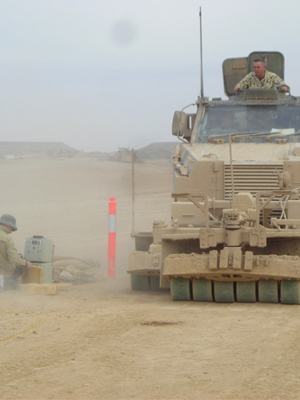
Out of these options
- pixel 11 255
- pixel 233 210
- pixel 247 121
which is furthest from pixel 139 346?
pixel 247 121

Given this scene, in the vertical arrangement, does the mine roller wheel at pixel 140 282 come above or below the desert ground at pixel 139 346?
above

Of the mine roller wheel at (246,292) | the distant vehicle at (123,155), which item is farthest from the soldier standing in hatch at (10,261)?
the distant vehicle at (123,155)

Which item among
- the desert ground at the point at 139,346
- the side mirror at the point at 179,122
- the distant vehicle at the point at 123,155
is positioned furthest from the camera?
the distant vehicle at the point at 123,155

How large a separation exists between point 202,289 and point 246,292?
1.53 ft

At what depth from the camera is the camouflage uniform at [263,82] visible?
1077 cm

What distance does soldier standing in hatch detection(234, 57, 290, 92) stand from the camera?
1072cm

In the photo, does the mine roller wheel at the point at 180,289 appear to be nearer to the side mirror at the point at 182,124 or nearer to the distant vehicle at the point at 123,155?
the side mirror at the point at 182,124

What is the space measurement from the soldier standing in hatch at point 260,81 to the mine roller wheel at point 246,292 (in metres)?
4.65

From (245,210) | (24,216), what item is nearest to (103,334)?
(245,210)

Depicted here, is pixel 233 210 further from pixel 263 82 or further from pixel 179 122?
pixel 263 82

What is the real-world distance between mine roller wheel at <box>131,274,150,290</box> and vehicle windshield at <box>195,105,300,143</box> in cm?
250

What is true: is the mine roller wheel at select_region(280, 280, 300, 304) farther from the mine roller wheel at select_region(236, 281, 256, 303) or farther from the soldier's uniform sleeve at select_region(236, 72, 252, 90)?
the soldier's uniform sleeve at select_region(236, 72, 252, 90)

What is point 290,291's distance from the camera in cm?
675

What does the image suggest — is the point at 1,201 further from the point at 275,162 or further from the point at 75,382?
the point at 75,382
